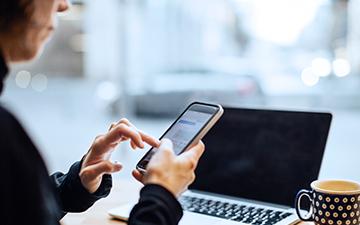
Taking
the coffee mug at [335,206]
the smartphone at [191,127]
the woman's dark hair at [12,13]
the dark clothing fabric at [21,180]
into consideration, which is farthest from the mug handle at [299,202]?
the woman's dark hair at [12,13]

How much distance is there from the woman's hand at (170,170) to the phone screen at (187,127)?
7cm

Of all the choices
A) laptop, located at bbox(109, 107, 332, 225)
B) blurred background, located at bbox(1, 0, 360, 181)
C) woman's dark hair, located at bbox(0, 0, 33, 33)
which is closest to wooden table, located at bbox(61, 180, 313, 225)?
laptop, located at bbox(109, 107, 332, 225)

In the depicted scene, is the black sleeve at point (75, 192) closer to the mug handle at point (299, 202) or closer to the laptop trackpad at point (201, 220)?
the laptop trackpad at point (201, 220)

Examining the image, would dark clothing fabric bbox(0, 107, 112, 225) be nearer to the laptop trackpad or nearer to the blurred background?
the laptop trackpad

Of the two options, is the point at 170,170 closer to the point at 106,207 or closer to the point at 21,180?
the point at 21,180

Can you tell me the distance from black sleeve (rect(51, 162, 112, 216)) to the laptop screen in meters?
0.35

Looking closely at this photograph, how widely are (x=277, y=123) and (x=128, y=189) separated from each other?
46 cm

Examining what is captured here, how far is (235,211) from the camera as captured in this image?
1235 millimetres

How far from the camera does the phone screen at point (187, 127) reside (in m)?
1.00

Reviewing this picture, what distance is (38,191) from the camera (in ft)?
2.39

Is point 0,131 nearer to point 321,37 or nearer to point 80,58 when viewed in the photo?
point 321,37

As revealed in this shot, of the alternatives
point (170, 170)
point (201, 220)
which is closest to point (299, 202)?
point (201, 220)

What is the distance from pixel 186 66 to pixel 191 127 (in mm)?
3259

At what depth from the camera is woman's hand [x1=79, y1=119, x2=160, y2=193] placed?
1.06 meters
